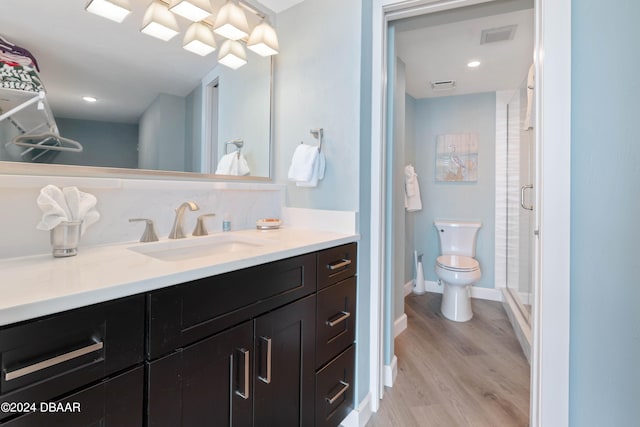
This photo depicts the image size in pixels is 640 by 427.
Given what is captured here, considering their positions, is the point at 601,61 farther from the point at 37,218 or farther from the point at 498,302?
the point at 498,302

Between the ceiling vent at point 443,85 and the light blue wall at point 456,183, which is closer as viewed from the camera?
the ceiling vent at point 443,85

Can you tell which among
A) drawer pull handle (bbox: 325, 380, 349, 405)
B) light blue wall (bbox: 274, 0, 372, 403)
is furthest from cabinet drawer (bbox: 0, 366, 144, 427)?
light blue wall (bbox: 274, 0, 372, 403)

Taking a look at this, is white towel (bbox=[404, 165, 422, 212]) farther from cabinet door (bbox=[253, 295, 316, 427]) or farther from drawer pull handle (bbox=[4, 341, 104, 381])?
drawer pull handle (bbox=[4, 341, 104, 381])

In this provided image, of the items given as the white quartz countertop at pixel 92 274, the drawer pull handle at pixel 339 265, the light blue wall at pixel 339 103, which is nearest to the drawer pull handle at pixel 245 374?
the white quartz countertop at pixel 92 274

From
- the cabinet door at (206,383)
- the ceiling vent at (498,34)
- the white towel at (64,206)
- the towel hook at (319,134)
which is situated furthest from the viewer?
the ceiling vent at (498,34)

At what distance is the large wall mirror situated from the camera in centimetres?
95

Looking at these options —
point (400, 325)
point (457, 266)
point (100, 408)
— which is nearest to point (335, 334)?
→ point (100, 408)

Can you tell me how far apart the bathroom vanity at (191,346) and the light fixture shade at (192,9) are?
1.05 meters

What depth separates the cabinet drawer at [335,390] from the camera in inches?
48.3

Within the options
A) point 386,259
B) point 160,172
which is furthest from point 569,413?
point 160,172

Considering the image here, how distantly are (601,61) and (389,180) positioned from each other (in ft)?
3.20

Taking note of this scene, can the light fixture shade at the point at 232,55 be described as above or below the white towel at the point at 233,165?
above

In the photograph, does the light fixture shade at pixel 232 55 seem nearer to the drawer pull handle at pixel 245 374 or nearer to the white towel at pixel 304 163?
the white towel at pixel 304 163

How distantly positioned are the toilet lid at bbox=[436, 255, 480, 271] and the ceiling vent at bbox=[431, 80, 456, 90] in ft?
5.72
